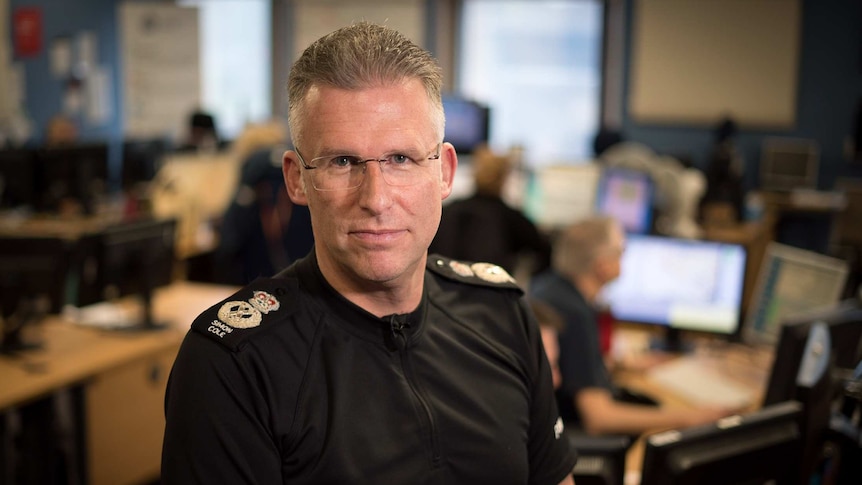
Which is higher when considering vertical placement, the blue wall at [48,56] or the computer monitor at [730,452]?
the blue wall at [48,56]

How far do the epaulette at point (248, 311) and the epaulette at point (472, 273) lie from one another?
27 cm

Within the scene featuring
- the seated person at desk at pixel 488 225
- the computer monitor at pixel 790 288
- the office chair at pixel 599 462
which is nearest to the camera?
the office chair at pixel 599 462

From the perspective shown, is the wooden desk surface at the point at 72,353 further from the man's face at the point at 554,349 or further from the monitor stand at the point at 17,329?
the man's face at the point at 554,349

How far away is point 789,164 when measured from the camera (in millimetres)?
8172

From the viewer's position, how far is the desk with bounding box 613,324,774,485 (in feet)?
9.99

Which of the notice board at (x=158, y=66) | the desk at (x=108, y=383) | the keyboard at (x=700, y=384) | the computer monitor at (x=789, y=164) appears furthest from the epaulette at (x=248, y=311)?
the notice board at (x=158, y=66)

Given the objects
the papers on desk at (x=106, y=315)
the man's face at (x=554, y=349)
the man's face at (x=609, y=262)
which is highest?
the man's face at (x=609, y=262)

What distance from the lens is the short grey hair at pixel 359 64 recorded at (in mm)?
1130

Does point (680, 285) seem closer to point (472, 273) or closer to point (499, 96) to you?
point (472, 273)

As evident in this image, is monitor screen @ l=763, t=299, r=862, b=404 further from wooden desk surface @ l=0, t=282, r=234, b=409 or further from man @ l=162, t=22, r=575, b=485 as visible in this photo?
wooden desk surface @ l=0, t=282, r=234, b=409

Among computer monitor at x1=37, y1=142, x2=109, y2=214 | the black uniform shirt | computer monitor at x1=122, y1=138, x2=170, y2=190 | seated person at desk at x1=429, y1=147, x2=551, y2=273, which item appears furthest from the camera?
computer monitor at x1=122, y1=138, x2=170, y2=190

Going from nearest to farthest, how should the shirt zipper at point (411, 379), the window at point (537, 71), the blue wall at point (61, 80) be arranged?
the shirt zipper at point (411, 379) → the blue wall at point (61, 80) → the window at point (537, 71)

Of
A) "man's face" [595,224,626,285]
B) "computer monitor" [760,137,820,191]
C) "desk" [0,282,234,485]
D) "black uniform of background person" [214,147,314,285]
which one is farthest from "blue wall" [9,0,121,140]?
"man's face" [595,224,626,285]

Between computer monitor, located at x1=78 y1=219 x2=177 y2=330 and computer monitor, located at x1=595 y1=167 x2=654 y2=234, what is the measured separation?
233 centimetres
